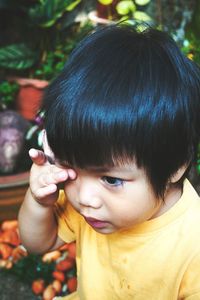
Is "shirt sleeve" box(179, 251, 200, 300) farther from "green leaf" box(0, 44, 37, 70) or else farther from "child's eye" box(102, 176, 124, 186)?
"green leaf" box(0, 44, 37, 70)

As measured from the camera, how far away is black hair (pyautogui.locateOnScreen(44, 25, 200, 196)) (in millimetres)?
886

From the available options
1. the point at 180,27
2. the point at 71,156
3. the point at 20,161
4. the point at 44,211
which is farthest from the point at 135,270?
the point at 180,27

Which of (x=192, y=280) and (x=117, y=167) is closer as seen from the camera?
(x=117, y=167)

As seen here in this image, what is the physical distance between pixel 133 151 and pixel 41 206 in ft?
1.30

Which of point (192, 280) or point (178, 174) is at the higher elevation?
point (178, 174)

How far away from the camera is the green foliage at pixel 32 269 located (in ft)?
6.65

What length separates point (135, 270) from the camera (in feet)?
3.81

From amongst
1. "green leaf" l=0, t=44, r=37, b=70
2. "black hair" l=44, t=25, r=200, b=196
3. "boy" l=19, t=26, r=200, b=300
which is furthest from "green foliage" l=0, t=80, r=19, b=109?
"black hair" l=44, t=25, r=200, b=196

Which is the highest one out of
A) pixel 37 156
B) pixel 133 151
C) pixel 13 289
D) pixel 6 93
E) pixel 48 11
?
pixel 133 151

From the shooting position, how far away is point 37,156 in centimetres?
108

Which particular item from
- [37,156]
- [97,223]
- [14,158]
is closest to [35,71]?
[14,158]

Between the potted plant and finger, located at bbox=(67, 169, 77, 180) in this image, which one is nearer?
finger, located at bbox=(67, 169, 77, 180)

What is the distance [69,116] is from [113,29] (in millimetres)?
245

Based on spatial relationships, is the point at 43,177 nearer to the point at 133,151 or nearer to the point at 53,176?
the point at 53,176
